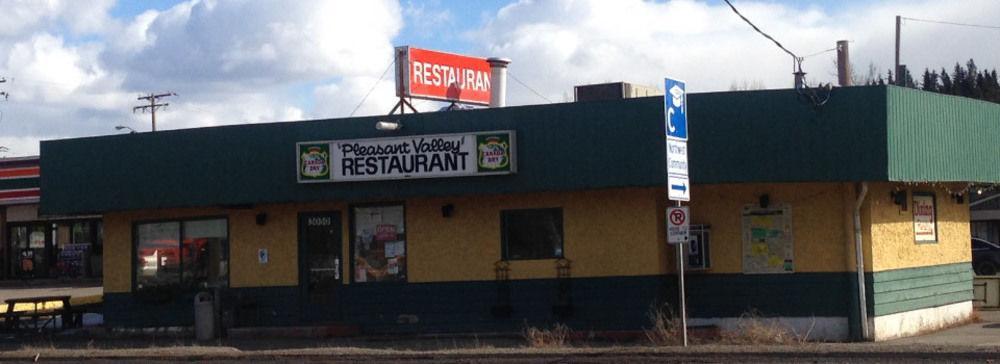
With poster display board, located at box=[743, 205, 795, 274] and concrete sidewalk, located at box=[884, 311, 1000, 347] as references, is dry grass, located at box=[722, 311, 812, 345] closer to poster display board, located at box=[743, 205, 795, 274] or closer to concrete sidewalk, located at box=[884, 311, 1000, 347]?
poster display board, located at box=[743, 205, 795, 274]

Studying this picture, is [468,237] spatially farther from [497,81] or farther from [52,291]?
[52,291]

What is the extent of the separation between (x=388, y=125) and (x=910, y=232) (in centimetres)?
911

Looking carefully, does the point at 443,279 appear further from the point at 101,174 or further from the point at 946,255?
the point at 946,255

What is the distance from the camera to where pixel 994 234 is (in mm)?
50625

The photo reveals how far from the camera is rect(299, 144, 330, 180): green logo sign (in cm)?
2059

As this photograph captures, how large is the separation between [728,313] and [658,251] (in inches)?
60.0

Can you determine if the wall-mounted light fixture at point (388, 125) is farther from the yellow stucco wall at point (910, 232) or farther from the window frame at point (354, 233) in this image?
the yellow stucco wall at point (910, 232)

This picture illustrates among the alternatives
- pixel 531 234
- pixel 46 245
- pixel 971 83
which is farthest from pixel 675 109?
pixel 971 83

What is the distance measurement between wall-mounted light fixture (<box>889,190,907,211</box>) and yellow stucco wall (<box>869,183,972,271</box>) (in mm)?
61

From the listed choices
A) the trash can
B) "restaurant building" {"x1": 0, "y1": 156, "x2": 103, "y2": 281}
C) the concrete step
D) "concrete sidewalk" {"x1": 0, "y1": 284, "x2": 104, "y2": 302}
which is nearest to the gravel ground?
the concrete step

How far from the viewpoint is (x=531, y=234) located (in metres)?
20.6

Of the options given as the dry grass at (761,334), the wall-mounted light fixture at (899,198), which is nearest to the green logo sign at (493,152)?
the dry grass at (761,334)

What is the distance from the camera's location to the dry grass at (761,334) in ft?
59.7

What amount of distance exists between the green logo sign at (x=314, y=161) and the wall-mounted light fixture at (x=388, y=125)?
1.07 meters
